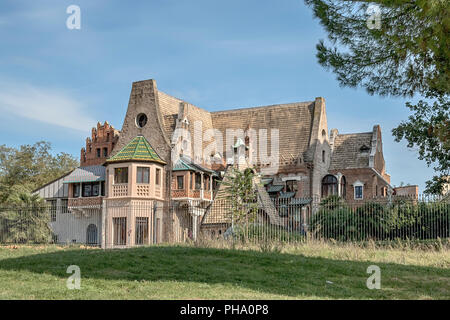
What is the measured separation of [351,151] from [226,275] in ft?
114

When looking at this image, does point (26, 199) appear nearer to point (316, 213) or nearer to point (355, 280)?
point (316, 213)

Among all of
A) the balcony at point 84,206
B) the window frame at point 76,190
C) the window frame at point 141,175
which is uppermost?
the window frame at point 141,175

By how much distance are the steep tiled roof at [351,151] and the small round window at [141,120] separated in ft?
52.3

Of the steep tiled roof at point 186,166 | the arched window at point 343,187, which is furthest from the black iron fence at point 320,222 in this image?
the arched window at point 343,187

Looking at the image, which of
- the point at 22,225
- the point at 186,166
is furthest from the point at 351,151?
the point at 22,225

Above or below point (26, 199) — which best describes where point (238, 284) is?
below

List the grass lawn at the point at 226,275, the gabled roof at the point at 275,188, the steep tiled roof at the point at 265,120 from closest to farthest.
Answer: the grass lawn at the point at 226,275 → the gabled roof at the point at 275,188 → the steep tiled roof at the point at 265,120

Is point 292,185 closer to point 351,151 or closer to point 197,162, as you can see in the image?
point 351,151

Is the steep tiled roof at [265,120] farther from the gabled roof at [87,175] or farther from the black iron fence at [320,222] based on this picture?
the black iron fence at [320,222]

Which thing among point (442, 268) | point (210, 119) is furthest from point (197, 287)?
point (210, 119)

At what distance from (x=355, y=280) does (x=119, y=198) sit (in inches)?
1152

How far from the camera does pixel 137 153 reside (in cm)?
4162

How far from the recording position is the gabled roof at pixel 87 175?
146 feet
